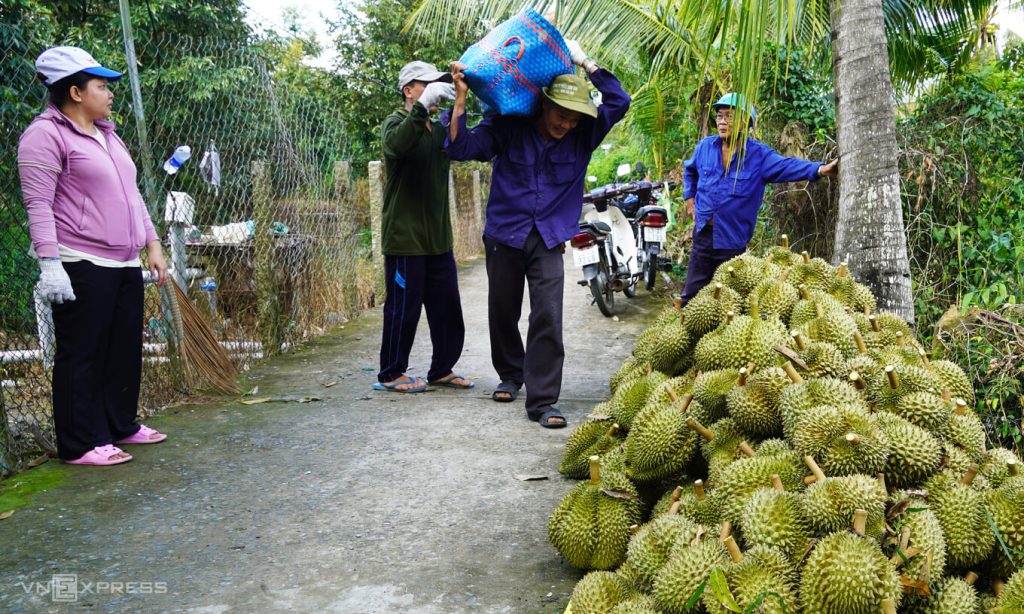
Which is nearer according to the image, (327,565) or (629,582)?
(629,582)

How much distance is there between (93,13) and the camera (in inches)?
406

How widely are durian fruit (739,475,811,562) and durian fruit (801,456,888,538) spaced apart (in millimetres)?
31

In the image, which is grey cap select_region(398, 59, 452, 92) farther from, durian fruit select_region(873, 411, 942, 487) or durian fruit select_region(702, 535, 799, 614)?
durian fruit select_region(702, 535, 799, 614)

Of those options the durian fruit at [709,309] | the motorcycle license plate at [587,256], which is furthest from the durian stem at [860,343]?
the motorcycle license plate at [587,256]

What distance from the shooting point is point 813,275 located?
391cm

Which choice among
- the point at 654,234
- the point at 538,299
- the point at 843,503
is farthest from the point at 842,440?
the point at 654,234

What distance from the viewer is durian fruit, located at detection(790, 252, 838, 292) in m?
3.85

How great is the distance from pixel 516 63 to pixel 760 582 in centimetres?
313

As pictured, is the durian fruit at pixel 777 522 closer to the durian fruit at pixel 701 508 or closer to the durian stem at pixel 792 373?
the durian fruit at pixel 701 508

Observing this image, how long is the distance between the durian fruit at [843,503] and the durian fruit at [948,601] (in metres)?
0.20

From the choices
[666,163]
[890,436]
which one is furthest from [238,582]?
[666,163]

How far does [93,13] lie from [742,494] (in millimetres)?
10691

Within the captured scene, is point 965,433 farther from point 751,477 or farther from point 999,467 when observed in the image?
point 751,477

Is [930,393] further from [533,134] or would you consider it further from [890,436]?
[533,134]
